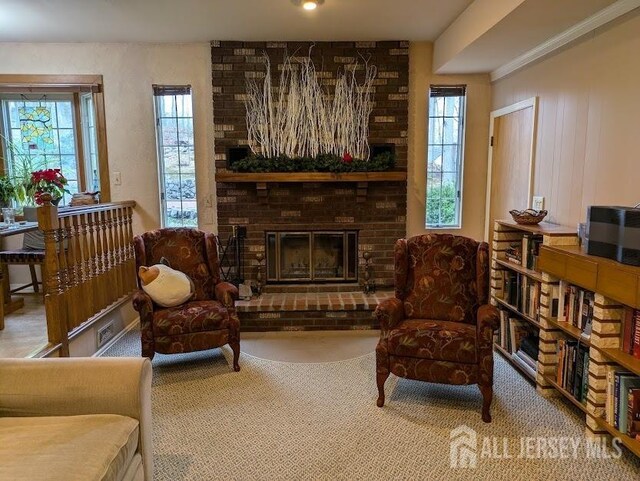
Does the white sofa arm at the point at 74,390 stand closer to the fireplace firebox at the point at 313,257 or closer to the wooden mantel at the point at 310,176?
the wooden mantel at the point at 310,176

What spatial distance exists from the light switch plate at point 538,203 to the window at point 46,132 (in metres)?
4.22

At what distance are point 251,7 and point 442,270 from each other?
2.48 m

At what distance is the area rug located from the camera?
201 centimetres

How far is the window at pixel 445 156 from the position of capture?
4.37 metres

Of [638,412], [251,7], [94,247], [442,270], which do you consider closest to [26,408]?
[94,247]

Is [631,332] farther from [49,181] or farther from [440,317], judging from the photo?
[49,181]

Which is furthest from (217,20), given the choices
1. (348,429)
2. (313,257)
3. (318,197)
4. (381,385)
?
(348,429)

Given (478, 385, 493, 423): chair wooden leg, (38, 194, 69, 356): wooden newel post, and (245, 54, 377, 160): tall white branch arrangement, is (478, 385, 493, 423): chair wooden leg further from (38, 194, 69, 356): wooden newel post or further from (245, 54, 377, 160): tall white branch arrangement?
(38, 194, 69, 356): wooden newel post

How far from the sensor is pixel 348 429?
2.34m

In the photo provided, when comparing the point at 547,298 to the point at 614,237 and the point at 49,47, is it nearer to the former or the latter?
the point at 614,237

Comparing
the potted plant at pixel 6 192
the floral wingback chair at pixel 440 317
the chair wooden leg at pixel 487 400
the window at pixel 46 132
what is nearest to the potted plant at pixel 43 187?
the potted plant at pixel 6 192

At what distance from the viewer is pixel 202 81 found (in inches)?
168

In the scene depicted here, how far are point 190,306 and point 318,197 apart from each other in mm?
1796

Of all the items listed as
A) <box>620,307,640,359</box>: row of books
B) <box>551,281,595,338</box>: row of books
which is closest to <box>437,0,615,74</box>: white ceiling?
<box>551,281,595,338</box>: row of books
